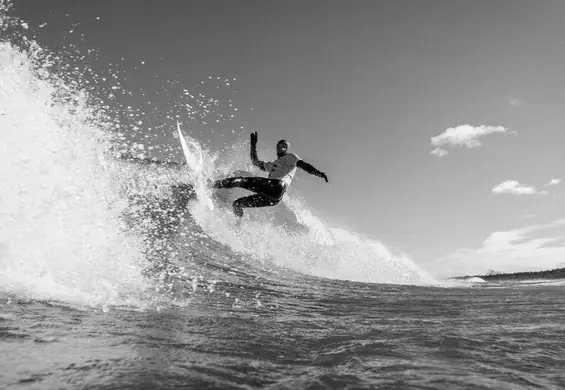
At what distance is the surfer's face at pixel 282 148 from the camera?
8.48m

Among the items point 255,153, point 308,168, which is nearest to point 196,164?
point 255,153

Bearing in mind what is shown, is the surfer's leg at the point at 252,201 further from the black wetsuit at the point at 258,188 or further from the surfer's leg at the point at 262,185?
the surfer's leg at the point at 262,185

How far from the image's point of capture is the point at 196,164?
10.3 meters

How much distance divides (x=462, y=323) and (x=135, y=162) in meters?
10.9

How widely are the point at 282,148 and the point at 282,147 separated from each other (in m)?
0.02

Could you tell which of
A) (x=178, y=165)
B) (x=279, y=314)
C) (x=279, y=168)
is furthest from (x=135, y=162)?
(x=279, y=314)

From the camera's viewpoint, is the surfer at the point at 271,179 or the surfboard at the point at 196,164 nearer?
the surfer at the point at 271,179

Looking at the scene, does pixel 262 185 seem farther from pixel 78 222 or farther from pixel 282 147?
pixel 78 222

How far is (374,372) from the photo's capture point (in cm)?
200

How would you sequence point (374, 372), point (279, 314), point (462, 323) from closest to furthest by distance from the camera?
1. point (374, 372)
2. point (462, 323)
3. point (279, 314)

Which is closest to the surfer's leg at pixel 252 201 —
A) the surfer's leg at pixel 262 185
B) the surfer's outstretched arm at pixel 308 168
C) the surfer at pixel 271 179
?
the surfer at pixel 271 179

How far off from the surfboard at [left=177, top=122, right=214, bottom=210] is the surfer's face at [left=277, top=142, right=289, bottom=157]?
2699mm

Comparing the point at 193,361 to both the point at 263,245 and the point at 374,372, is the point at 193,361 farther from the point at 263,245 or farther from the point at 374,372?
the point at 263,245

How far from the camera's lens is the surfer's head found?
27.8ft
